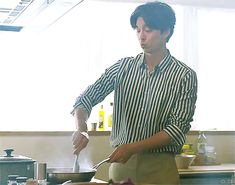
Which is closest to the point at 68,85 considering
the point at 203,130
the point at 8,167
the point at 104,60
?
the point at 104,60

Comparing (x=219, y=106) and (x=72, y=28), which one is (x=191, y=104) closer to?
(x=72, y=28)

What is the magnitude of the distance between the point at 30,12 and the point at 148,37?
58 centimetres

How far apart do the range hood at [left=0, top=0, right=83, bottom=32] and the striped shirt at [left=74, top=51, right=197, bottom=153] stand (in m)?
0.44

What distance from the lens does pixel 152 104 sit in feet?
8.18

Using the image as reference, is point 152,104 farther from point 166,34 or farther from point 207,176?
point 207,176

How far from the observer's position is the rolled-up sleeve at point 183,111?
233 centimetres

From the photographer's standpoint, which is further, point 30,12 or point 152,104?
point 152,104

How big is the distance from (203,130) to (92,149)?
44.0 inches

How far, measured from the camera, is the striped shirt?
2.40 meters

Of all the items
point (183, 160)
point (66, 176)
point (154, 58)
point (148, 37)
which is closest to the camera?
point (66, 176)

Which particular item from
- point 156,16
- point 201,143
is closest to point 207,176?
point 201,143

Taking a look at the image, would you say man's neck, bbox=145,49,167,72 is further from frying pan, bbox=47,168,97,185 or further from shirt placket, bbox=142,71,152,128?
frying pan, bbox=47,168,97,185

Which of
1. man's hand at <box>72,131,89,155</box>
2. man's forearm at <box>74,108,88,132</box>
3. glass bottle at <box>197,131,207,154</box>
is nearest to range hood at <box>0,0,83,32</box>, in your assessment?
man's forearm at <box>74,108,88,132</box>

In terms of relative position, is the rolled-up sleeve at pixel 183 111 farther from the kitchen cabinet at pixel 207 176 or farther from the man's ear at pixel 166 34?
the kitchen cabinet at pixel 207 176
